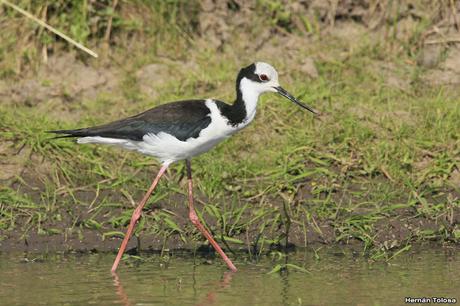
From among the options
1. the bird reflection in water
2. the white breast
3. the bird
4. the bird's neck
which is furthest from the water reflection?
the bird's neck

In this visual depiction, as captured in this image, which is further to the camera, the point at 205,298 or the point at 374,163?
the point at 374,163

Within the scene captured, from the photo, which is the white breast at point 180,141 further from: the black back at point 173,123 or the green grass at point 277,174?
the green grass at point 277,174

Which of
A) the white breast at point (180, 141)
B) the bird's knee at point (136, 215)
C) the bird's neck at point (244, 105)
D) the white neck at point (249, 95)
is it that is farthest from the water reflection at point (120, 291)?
the white neck at point (249, 95)

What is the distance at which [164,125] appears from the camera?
6480 millimetres

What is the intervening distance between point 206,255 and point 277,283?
99 centimetres

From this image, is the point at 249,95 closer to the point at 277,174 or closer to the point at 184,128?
the point at 184,128

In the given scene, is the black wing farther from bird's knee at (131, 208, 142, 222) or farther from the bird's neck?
bird's knee at (131, 208, 142, 222)

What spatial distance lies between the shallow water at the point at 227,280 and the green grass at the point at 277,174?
25cm

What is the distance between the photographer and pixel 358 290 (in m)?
5.54

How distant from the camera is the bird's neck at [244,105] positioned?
6434 mm

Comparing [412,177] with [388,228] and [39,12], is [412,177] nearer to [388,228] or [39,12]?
[388,228]

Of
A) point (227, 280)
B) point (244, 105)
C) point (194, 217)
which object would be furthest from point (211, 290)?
point (244, 105)

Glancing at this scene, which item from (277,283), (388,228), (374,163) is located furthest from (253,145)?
(277,283)

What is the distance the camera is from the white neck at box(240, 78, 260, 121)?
21.4ft
